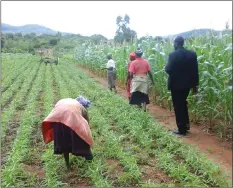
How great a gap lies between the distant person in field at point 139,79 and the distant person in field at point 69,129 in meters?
3.56

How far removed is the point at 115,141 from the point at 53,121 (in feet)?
5.51

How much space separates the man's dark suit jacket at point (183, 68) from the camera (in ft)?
21.2

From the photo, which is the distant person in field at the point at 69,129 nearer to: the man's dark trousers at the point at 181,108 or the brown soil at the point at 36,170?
the brown soil at the point at 36,170

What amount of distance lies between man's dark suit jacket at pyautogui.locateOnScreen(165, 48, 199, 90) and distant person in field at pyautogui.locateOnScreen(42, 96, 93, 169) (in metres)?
2.30

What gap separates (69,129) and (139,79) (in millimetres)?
3872

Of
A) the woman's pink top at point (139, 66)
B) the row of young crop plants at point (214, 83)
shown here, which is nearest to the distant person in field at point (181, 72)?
the row of young crop plants at point (214, 83)

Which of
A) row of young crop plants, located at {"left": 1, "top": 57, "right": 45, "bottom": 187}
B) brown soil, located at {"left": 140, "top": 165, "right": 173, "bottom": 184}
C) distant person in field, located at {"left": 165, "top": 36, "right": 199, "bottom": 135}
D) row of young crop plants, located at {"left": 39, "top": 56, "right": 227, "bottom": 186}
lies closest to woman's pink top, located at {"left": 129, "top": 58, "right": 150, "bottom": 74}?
row of young crop plants, located at {"left": 39, "top": 56, "right": 227, "bottom": 186}

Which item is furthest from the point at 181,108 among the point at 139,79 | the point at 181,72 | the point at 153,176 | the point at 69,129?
the point at 69,129

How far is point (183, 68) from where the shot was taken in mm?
6520

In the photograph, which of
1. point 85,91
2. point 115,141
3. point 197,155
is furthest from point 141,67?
point 85,91

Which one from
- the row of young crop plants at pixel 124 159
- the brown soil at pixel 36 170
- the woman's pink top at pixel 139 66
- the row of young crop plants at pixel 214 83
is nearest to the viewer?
the row of young crop plants at pixel 124 159

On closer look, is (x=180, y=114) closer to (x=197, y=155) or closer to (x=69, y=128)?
(x=197, y=155)

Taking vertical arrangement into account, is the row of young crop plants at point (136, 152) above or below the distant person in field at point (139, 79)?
below

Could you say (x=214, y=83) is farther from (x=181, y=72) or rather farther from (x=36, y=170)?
(x=36, y=170)
